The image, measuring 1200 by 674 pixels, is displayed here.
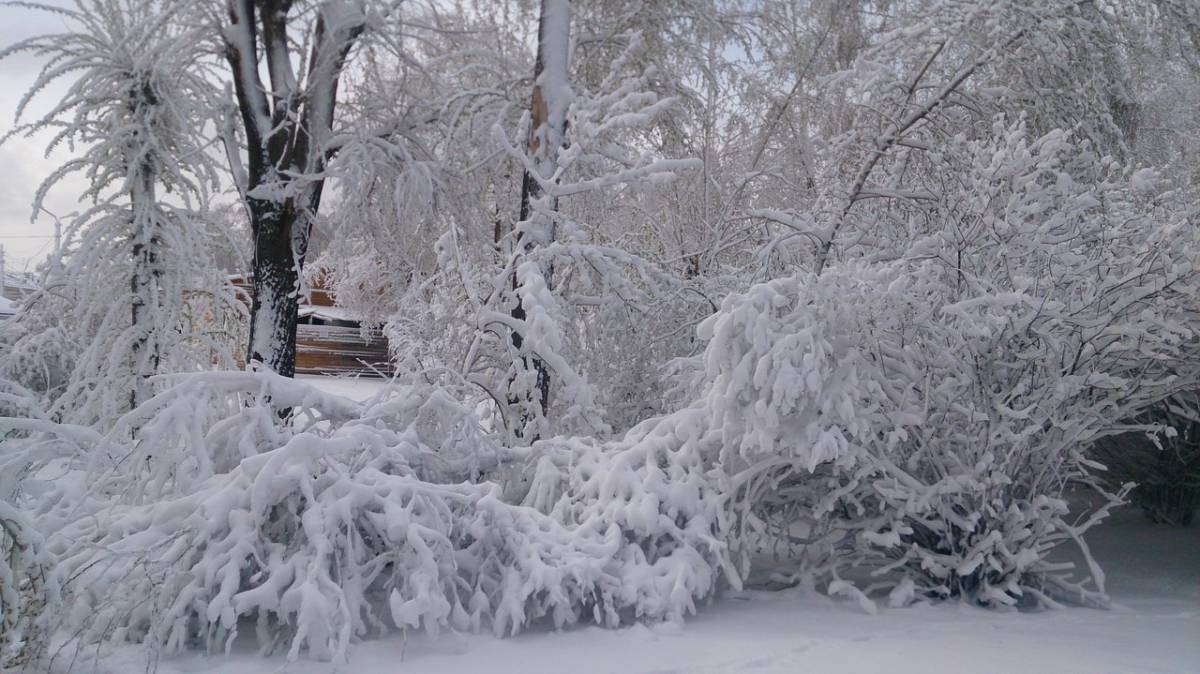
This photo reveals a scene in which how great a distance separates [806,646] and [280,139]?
6566 millimetres

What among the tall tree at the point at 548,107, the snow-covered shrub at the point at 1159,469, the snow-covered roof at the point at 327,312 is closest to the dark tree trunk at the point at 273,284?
the tall tree at the point at 548,107

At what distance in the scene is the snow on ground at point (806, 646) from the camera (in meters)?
3.70

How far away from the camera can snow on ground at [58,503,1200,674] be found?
3.70 m

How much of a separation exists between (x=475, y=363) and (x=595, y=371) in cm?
97

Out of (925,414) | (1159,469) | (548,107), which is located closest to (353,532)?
(925,414)

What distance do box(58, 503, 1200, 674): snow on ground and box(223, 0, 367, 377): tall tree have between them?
473cm

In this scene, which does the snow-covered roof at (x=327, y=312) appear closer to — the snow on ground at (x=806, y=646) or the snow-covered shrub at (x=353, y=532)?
the snow-covered shrub at (x=353, y=532)

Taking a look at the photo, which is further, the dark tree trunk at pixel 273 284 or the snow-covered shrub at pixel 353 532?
the dark tree trunk at pixel 273 284

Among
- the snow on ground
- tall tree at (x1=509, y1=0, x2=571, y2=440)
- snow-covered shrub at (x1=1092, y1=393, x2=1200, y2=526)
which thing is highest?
tall tree at (x1=509, y1=0, x2=571, y2=440)

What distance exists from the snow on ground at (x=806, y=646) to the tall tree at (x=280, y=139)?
4.73 metres

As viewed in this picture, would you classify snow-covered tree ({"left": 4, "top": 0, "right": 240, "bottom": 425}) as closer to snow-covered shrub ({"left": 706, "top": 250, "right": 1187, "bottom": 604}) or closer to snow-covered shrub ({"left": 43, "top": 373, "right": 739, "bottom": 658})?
snow-covered shrub ({"left": 43, "top": 373, "right": 739, "bottom": 658})

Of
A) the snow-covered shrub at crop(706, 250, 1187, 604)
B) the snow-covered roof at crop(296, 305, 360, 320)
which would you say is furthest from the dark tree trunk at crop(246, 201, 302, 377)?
the snow-covered roof at crop(296, 305, 360, 320)

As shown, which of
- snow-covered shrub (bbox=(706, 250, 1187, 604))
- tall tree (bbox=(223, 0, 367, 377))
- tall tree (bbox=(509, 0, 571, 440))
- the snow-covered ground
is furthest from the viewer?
tall tree (bbox=(223, 0, 367, 377))

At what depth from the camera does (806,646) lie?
13.3 ft
